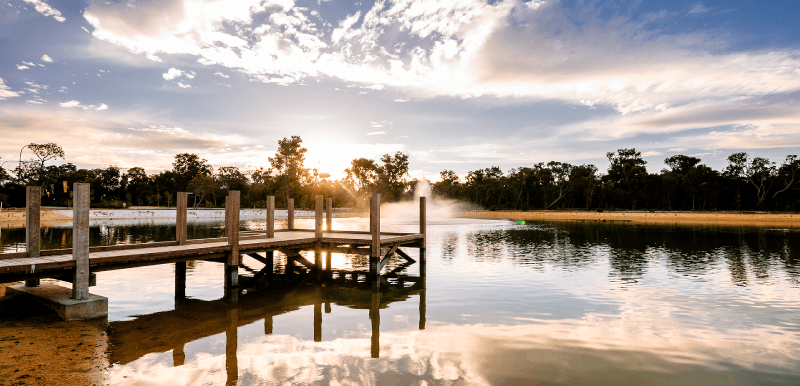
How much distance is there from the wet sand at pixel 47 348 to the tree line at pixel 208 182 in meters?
85.7

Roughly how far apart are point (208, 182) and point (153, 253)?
9056cm

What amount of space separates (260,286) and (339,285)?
3.06 meters

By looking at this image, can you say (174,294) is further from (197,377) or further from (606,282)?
(606,282)

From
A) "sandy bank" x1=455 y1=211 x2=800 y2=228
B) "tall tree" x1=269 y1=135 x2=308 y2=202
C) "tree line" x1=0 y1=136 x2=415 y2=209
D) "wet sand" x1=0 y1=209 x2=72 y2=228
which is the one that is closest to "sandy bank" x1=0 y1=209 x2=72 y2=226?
"wet sand" x1=0 y1=209 x2=72 y2=228

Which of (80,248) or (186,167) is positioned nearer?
(80,248)

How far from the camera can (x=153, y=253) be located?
1181cm

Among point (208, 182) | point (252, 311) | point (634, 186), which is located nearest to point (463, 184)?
point (634, 186)

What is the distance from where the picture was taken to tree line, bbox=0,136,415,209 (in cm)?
9000

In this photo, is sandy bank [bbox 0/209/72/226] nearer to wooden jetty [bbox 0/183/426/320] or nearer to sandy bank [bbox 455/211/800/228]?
wooden jetty [bbox 0/183/426/320]

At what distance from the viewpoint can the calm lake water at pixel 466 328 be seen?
322 inches

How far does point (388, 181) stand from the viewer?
4486 inches

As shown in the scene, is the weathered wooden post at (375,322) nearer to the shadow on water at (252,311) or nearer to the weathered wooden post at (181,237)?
the shadow on water at (252,311)

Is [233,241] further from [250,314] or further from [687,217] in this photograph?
[687,217]

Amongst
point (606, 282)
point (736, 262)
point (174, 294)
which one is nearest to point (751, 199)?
point (736, 262)
